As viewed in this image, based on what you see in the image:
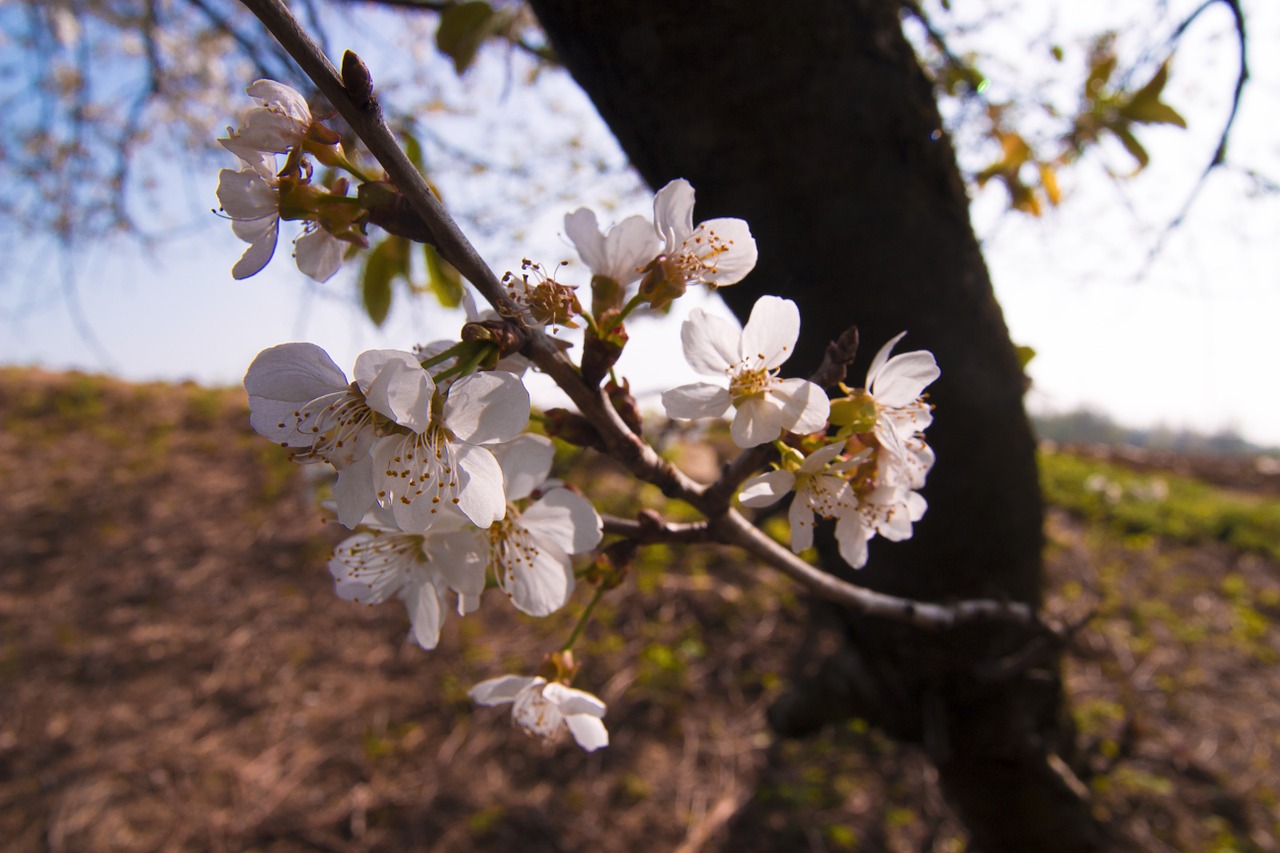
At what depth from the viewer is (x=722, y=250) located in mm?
521

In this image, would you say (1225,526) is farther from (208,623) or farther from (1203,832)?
(208,623)

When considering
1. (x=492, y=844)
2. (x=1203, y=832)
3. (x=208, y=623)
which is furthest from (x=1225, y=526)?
(x=208, y=623)

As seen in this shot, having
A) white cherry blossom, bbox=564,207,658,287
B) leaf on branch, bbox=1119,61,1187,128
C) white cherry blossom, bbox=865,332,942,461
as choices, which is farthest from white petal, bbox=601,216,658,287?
leaf on branch, bbox=1119,61,1187,128

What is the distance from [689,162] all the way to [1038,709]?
3.78 feet

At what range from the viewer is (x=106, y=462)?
338cm

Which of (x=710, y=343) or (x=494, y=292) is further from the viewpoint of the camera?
(x=710, y=343)

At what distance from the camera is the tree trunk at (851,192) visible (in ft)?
2.30

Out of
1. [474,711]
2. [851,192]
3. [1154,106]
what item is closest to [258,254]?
[851,192]

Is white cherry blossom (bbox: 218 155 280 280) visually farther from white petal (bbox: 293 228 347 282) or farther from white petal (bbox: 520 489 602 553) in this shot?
white petal (bbox: 520 489 602 553)

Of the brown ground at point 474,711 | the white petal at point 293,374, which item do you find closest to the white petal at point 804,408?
the white petal at point 293,374

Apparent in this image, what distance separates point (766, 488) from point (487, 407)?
0.21 meters

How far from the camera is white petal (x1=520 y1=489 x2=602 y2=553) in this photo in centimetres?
53

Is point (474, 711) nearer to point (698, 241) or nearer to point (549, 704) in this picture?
point (549, 704)

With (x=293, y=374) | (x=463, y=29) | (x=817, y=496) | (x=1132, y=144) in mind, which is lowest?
(x=817, y=496)
